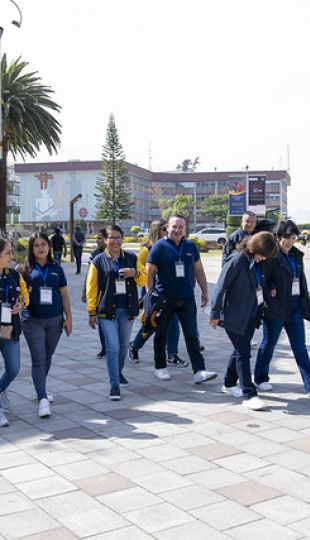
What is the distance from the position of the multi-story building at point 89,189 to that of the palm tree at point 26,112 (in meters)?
63.8

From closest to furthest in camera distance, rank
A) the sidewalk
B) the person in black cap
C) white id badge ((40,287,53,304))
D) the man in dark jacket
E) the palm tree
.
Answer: the sidewalk < white id badge ((40,287,53,304)) < the man in dark jacket < the person in black cap < the palm tree

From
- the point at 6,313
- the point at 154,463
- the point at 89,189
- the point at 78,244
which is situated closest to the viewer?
the point at 154,463

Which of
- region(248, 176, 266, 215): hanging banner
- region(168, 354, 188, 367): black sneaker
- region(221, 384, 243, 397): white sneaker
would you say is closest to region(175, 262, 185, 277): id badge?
region(221, 384, 243, 397): white sneaker

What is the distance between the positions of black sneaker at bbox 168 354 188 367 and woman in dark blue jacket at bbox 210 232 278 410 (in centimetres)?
192

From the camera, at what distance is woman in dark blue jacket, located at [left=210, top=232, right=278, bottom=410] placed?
6.29 metres

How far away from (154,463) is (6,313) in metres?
1.78

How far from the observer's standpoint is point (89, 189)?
10494 centimetres

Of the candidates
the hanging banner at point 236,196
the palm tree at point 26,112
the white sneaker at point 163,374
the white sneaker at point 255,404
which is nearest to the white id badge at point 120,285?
the white sneaker at point 163,374

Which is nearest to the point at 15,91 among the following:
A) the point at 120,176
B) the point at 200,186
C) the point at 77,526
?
the point at 77,526

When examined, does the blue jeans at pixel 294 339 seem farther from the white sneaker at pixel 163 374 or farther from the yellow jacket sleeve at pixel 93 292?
the yellow jacket sleeve at pixel 93 292

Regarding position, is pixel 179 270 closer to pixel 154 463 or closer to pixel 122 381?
pixel 122 381

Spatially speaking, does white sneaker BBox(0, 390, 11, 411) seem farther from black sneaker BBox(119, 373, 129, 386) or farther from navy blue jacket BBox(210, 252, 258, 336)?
navy blue jacket BBox(210, 252, 258, 336)

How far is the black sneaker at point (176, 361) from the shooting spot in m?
8.30

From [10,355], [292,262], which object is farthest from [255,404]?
[10,355]
